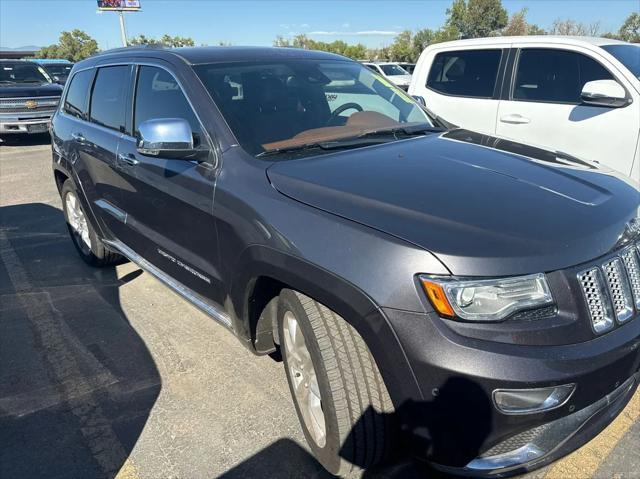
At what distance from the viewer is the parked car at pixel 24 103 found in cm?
1159

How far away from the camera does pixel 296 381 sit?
2.50 m

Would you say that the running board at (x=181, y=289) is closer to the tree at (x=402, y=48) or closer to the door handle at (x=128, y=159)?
the door handle at (x=128, y=159)

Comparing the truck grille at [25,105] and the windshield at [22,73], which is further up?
the windshield at [22,73]

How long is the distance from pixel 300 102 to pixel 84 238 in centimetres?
285

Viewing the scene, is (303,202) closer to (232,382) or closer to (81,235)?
(232,382)

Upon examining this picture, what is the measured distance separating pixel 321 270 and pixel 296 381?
80cm

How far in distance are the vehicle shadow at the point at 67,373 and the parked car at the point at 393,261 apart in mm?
668

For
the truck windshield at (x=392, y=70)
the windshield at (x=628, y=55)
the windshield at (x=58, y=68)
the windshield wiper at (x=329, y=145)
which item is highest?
the windshield at (x=58, y=68)

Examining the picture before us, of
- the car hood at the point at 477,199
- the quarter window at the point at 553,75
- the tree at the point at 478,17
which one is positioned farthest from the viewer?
the tree at the point at 478,17

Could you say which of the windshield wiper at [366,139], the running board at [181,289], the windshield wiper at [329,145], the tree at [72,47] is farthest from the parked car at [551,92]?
the tree at [72,47]

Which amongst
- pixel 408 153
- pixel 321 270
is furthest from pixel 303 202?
pixel 408 153

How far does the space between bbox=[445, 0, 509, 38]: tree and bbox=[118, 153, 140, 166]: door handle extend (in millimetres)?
46710

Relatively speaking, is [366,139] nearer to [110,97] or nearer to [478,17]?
[110,97]

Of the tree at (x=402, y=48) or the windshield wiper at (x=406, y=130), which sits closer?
the windshield wiper at (x=406, y=130)
